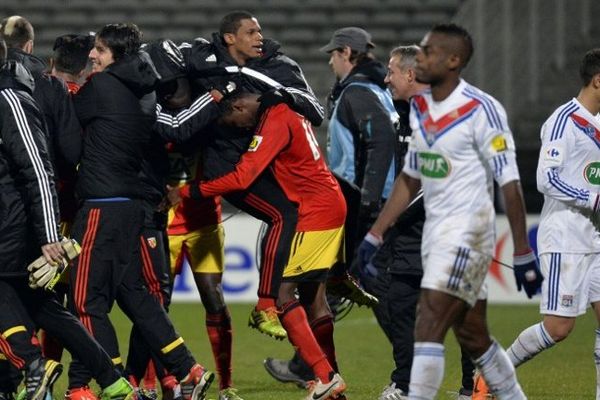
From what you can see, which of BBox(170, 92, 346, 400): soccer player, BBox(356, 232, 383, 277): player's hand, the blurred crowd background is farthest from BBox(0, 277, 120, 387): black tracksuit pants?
the blurred crowd background

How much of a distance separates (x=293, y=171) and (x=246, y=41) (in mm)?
845

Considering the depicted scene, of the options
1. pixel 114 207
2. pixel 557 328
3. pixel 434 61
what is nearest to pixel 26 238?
A: pixel 114 207

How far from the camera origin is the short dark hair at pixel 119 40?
7258mm

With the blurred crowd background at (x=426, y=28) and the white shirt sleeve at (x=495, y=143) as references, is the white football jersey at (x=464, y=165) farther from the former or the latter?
the blurred crowd background at (x=426, y=28)

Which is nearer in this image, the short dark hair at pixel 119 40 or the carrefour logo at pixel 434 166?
the carrefour logo at pixel 434 166

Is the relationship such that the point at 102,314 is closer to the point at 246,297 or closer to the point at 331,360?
the point at 331,360

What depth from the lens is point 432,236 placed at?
5824mm

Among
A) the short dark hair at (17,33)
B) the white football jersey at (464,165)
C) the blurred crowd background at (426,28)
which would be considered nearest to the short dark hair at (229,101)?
the short dark hair at (17,33)

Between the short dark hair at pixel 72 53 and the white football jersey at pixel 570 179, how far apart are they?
8.73ft

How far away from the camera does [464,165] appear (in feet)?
19.0

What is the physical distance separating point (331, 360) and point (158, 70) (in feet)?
6.50

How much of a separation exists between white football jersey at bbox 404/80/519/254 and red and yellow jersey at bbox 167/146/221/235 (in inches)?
100

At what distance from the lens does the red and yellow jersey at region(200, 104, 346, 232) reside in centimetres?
739

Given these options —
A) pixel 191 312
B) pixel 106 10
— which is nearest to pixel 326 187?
pixel 191 312
